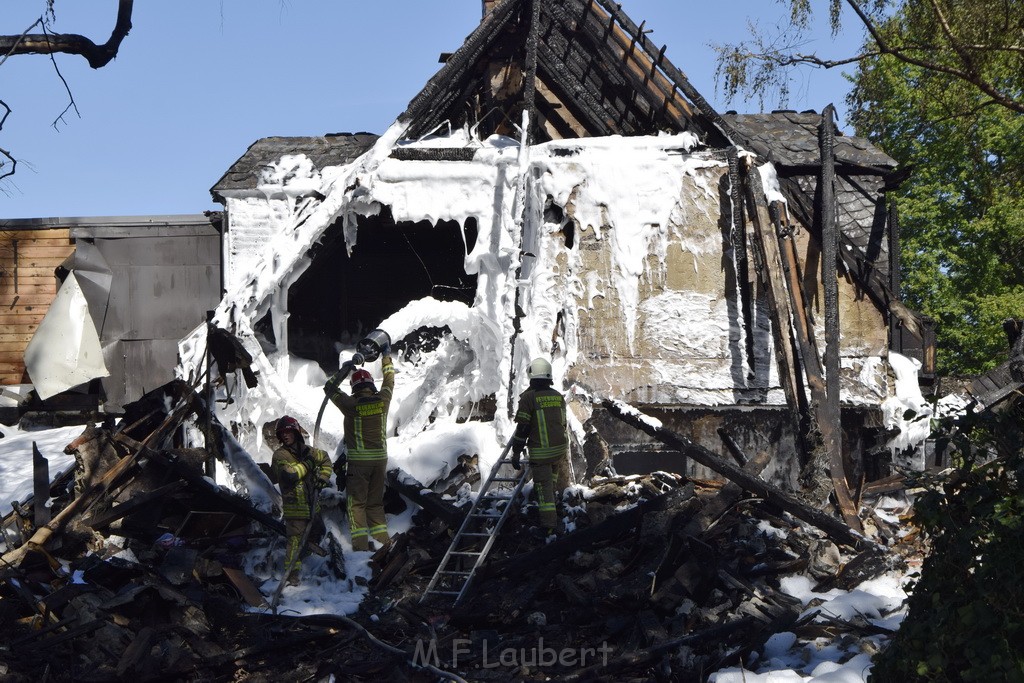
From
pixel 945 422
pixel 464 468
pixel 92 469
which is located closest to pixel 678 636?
pixel 945 422

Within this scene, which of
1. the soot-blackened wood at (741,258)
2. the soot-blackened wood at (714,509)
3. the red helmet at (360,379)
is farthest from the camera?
the soot-blackened wood at (741,258)

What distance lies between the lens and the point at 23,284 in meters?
14.1

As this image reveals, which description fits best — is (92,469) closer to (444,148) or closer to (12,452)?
(12,452)

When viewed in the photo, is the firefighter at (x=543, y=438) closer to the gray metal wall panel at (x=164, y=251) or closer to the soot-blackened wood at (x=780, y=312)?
the soot-blackened wood at (x=780, y=312)

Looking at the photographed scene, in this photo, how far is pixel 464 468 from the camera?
33.9 feet

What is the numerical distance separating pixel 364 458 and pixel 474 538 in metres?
1.23

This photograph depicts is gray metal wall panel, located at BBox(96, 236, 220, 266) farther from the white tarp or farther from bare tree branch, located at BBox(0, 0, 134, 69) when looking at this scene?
bare tree branch, located at BBox(0, 0, 134, 69)

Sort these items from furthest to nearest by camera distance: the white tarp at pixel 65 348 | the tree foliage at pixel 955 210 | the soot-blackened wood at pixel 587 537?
1. the tree foliage at pixel 955 210
2. the white tarp at pixel 65 348
3. the soot-blackened wood at pixel 587 537

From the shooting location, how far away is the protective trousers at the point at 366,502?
9094 millimetres

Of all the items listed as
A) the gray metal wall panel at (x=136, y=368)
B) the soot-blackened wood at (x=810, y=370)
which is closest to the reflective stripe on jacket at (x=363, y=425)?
the soot-blackened wood at (x=810, y=370)

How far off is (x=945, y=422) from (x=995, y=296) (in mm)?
20993

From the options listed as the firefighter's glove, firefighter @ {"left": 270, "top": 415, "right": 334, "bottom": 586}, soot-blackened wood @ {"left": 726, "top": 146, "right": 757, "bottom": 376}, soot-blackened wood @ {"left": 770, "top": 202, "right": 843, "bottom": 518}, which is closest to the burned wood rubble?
firefighter @ {"left": 270, "top": 415, "right": 334, "bottom": 586}

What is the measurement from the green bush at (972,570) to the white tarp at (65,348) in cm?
1182

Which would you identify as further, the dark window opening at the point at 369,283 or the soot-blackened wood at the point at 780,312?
the dark window opening at the point at 369,283
